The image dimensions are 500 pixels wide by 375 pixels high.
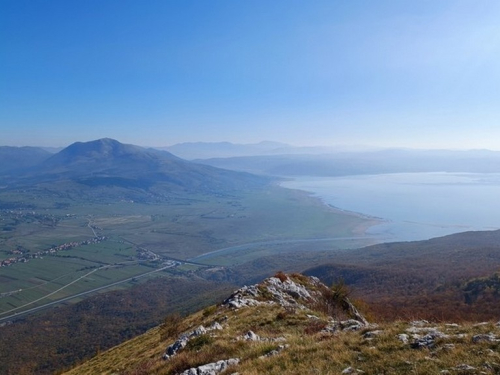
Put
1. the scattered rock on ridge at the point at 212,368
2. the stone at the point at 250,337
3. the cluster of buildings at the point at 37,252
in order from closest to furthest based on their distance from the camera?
the scattered rock on ridge at the point at 212,368, the stone at the point at 250,337, the cluster of buildings at the point at 37,252

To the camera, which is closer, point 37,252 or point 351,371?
point 351,371

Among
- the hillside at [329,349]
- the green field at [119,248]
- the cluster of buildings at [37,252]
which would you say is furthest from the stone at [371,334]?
the cluster of buildings at [37,252]

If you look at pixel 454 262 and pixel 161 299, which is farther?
pixel 161 299

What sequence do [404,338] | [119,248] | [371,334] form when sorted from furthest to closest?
[119,248] → [371,334] → [404,338]

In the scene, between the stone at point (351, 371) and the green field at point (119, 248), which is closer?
the stone at point (351, 371)

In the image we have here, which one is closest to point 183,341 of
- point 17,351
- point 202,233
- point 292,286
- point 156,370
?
point 156,370

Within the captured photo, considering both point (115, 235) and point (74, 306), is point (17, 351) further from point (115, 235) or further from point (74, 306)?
point (115, 235)

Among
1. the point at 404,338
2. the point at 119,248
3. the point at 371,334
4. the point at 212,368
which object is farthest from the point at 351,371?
the point at 119,248

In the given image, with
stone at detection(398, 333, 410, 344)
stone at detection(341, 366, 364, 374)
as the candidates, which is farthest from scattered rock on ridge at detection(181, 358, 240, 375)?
stone at detection(398, 333, 410, 344)

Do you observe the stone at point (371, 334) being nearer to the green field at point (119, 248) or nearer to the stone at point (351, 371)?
the stone at point (351, 371)

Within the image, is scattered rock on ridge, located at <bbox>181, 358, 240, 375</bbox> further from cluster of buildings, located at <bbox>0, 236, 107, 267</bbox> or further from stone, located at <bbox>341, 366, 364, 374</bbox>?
cluster of buildings, located at <bbox>0, 236, 107, 267</bbox>

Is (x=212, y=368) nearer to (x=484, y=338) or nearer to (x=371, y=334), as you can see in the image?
(x=371, y=334)
